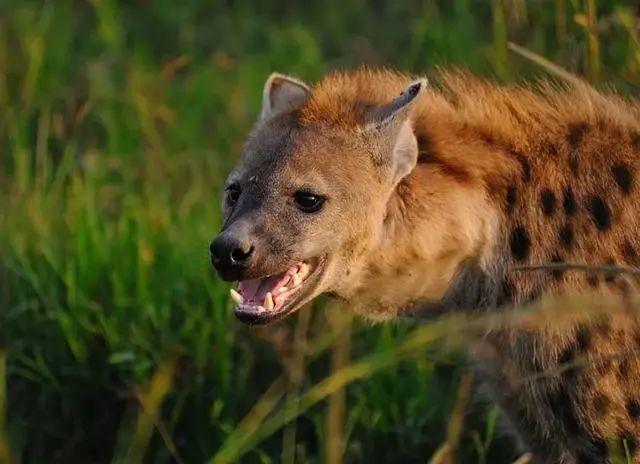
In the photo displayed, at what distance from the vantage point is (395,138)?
389 cm

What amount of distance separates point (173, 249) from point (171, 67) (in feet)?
3.77

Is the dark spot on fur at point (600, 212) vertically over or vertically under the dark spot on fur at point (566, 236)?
over

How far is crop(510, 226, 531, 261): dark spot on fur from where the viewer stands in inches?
155

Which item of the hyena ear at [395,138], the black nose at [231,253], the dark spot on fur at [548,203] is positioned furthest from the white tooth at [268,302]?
the dark spot on fur at [548,203]

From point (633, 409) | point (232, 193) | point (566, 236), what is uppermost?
point (232, 193)

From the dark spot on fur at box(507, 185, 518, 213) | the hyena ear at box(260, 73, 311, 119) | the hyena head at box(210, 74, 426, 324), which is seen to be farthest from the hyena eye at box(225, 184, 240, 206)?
the dark spot on fur at box(507, 185, 518, 213)

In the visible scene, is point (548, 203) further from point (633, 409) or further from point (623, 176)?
point (633, 409)

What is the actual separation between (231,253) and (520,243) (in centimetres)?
69

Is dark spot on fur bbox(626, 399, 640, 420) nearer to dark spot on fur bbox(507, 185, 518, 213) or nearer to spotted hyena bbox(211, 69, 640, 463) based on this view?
spotted hyena bbox(211, 69, 640, 463)

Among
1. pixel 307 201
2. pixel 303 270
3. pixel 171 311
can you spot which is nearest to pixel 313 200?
pixel 307 201

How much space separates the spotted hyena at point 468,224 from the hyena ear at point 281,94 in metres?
0.07

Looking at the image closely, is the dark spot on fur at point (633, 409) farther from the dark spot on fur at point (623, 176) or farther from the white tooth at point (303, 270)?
the white tooth at point (303, 270)

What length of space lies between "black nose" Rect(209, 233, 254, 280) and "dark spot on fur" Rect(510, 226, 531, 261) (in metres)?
0.63

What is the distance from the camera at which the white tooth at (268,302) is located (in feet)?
12.4
